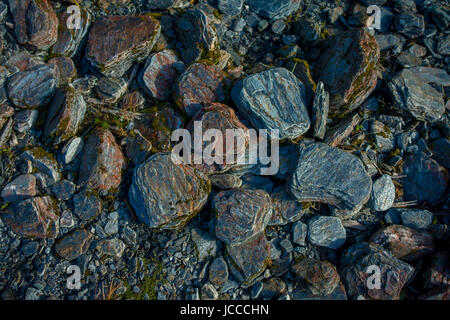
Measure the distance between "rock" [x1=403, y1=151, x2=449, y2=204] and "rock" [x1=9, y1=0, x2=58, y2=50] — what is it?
6267 mm

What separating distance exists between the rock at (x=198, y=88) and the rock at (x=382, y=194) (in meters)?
2.84

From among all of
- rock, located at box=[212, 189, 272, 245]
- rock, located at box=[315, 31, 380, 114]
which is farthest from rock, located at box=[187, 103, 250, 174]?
rock, located at box=[315, 31, 380, 114]

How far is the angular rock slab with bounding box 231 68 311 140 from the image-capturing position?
5219mm

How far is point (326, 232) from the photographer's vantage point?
529 cm

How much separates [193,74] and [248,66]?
1111 mm

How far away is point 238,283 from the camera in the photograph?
16.6ft

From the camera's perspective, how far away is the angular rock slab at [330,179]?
5168mm

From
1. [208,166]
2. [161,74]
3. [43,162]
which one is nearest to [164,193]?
[208,166]

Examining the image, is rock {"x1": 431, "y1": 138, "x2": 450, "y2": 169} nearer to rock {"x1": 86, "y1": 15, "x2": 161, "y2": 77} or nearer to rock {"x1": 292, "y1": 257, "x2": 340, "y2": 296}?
rock {"x1": 292, "y1": 257, "x2": 340, "y2": 296}

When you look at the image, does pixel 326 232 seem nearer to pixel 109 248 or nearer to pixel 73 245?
pixel 109 248

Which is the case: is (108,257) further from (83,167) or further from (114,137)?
(114,137)

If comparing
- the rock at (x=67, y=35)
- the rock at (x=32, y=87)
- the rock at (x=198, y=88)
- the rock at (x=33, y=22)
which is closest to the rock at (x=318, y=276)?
the rock at (x=198, y=88)

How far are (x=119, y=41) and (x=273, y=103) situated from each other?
2.64 metres

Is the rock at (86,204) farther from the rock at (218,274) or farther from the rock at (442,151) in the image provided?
the rock at (442,151)
